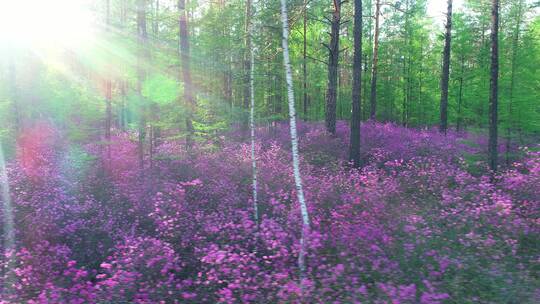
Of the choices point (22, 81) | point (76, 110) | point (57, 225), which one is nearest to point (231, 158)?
point (57, 225)

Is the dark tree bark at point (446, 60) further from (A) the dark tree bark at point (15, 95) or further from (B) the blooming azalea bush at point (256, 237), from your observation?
(A) the dark tree bark at point (15, 95)

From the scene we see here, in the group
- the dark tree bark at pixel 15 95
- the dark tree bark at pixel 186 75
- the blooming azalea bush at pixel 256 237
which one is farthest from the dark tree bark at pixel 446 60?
the dark tree bark at pixel 15 95

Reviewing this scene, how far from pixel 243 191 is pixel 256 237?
13.5ft

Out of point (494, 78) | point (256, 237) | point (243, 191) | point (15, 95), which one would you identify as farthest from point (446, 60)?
point (15, 95)

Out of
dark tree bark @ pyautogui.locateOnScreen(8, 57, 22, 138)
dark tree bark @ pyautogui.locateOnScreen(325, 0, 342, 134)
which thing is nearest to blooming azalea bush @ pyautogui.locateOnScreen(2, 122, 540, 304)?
dark tree bark @ pyautogui.locateOnScreen(8, 57, 22, 138)

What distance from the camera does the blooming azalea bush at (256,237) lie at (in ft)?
15.9

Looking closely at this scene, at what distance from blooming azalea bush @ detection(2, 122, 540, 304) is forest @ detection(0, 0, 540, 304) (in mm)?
42

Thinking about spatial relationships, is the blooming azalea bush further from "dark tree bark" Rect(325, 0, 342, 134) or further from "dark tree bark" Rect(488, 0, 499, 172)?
"dark tree bark" Rect(325, 0, 342, 134)

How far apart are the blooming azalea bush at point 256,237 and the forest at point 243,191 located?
4 cm

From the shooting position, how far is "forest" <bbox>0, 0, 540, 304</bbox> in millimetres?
5117

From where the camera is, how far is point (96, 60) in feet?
51.2

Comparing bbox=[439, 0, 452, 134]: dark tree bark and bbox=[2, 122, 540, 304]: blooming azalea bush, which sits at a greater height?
bbox=[439, 0, 452, 134]: dark tree bark

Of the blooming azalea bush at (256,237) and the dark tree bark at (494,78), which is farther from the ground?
the dark tree bark at (494,78)

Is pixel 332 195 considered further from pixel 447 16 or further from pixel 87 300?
pixel 447 16
